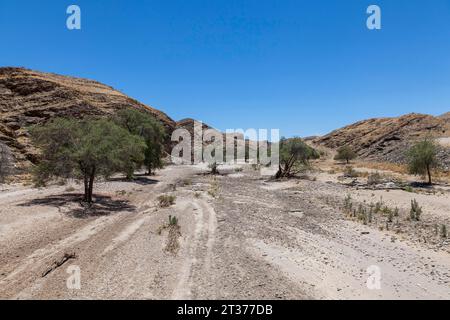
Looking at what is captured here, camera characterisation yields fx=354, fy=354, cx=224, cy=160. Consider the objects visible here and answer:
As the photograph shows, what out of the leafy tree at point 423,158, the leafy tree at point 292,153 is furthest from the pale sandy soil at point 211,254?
the leafy tree at point 292,153

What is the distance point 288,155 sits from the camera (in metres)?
50.3

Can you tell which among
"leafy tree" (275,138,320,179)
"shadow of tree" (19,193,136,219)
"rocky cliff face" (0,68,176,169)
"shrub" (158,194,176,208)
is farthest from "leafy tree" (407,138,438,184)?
"rocky cliff face" (0,68,176,169)

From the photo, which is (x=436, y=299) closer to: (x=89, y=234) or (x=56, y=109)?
(x=89, y=234)

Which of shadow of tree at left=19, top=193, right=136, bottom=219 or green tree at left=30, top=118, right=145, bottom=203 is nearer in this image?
shadow of tree at left=19, top=193, right=136, bottom=219

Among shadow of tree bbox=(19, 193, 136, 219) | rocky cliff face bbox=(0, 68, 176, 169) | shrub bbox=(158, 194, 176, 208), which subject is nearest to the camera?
shadow of tree bbox=(19, 193, 136, 219)

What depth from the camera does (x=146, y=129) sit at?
154 feet

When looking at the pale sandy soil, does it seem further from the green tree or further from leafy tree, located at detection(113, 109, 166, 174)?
leafy tree, located at detection(113, 109, 166, 174)

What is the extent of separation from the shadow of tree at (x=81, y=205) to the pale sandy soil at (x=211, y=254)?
72mm

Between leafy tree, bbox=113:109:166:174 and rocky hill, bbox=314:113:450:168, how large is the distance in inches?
1918

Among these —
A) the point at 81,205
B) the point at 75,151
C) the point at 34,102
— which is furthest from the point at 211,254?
the point at 34,102

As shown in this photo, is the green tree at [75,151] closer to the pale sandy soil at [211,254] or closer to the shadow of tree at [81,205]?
the shadow of tree at [81,205]

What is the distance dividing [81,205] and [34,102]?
178ft

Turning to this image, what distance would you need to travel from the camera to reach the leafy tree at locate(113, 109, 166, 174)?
4697 cm
